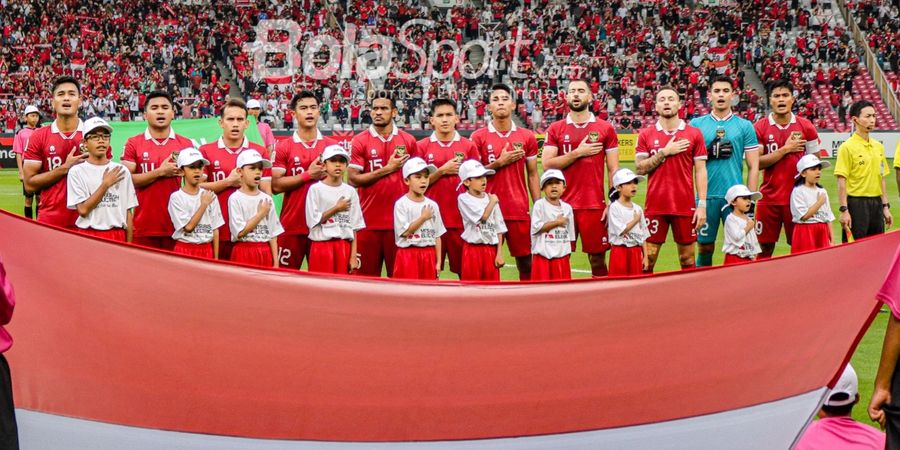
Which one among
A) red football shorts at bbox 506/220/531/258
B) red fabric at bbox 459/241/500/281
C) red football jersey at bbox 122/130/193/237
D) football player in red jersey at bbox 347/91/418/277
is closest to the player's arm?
red football jersey at bbox 122/130/193/237

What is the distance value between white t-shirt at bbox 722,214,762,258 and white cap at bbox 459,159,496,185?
2667 millimetres

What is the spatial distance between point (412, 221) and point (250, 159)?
5.05ft

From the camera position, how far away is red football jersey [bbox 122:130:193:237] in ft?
28.7

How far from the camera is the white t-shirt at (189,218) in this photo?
8.41 metres

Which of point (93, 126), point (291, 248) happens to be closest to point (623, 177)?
point (291, 248)

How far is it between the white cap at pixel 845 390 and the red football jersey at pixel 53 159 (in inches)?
262

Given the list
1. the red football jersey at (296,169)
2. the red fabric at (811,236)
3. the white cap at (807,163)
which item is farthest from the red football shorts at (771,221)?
the red football jersey at (296,169)

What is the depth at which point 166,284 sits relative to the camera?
16.8 ft

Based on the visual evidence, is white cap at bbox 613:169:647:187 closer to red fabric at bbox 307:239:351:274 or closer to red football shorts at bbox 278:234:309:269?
red fabric at bbox 307:239:351:274

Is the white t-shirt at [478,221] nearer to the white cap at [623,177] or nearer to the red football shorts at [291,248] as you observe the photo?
the white cap at [623,177]

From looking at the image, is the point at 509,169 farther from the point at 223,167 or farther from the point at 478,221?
the point at 223,167

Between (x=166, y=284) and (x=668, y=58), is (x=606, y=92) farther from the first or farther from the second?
(x=166, y=284)

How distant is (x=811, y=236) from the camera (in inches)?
400

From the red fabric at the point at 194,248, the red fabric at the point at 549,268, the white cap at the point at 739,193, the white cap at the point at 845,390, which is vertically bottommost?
the red fabric at the point at 549,268
